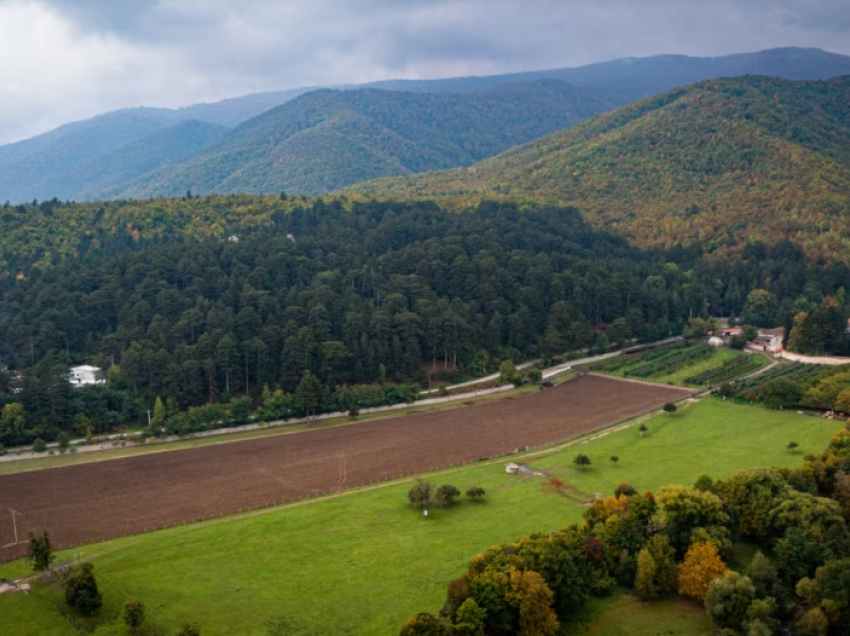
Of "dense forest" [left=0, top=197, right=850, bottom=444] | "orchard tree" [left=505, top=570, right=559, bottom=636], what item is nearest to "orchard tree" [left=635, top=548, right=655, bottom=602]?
"orchard tree" [left=505, top=570, right=559, bottom=636]

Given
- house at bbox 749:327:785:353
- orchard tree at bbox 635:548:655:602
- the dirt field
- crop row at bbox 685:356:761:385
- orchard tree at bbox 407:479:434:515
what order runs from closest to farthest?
orchard tree at bbox 635:548:655:602
orchard tree at bbox 407:479:434:515
the dirt field
crop row at bbox 685:356:761:385
house at bbox 749:327:785:353

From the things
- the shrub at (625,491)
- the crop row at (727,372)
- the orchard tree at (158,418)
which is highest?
the orchard tree at (158,418)

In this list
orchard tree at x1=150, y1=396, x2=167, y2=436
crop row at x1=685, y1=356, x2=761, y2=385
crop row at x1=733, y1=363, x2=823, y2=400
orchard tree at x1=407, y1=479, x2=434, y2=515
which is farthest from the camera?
crop row at x1=685, y1=356, x2=761, y2=385

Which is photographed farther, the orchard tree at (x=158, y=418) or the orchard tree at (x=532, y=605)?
the orchard tree at (x=158, y=418)

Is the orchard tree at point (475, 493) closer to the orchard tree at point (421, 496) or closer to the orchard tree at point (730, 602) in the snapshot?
the orchard tree at point (421, 496)

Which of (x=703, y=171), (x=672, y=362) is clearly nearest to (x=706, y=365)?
(x=672, y=362)

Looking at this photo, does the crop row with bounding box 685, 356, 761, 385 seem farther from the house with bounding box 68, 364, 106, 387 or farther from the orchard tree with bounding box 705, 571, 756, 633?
the house with bounding box 68, 364, 106, 387

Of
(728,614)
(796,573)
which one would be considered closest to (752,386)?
(796,573)

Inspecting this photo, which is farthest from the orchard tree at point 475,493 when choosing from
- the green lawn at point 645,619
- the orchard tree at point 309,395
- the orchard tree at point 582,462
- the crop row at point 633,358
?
the crop row at point 633,358
